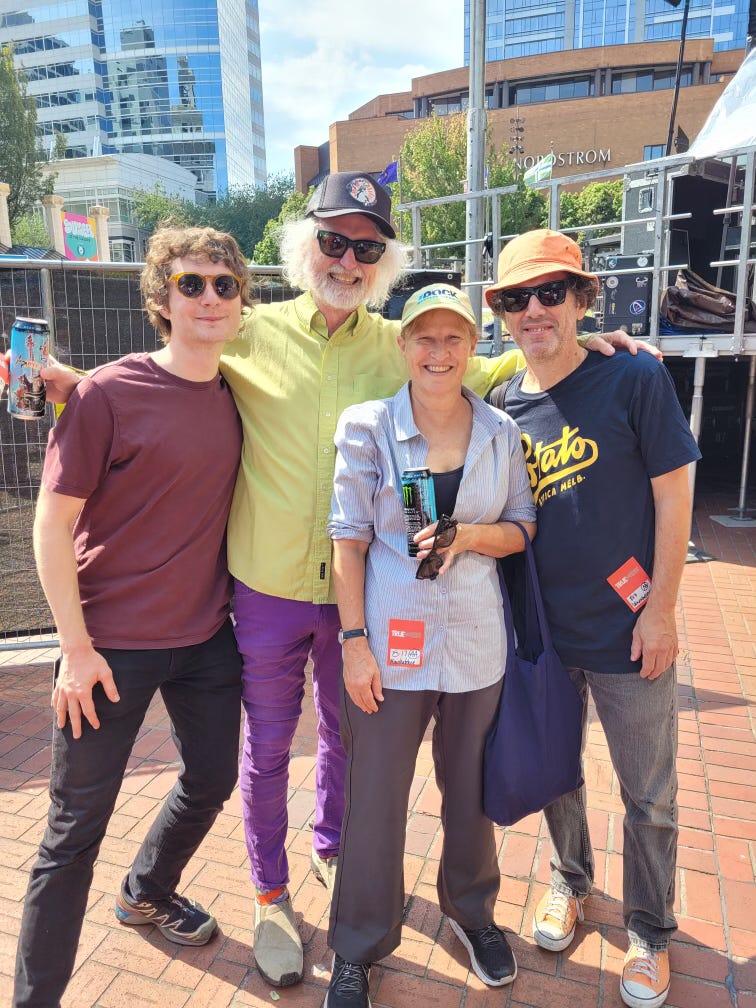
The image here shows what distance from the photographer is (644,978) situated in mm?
2193

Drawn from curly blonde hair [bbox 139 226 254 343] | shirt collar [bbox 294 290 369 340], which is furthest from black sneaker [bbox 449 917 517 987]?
curly blonde hair [bbox 139 226 254 343]

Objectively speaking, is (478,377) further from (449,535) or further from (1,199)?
(1,199)

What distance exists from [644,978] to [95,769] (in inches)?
67.9

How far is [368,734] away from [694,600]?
14.5 ft

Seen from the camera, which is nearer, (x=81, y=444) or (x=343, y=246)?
(x=81, y=444)

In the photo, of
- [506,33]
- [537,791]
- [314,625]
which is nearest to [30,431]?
[314,625]

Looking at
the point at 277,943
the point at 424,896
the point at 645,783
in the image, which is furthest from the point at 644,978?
the point at 277,943

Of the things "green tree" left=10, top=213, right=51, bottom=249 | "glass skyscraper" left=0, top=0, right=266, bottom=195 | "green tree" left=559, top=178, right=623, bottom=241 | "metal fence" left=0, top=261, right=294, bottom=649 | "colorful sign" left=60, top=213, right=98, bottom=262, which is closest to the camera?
"metal fence" left=0, top=261, right=294, bottom=649

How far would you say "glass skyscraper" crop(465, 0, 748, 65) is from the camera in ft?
243

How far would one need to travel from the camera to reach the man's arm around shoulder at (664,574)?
2.05m

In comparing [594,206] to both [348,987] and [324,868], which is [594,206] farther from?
[348,987]

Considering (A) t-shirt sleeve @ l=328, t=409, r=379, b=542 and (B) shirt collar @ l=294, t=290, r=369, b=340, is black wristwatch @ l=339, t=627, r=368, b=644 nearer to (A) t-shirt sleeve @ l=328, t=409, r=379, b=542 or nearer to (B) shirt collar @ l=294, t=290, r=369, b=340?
(A) t-shirt sleeve @ l=328, t=409, r=379, b=542

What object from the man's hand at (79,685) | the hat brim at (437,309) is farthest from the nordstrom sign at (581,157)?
the man's hand at (79,685)

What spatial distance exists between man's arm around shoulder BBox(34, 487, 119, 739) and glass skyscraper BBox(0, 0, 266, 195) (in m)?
108
